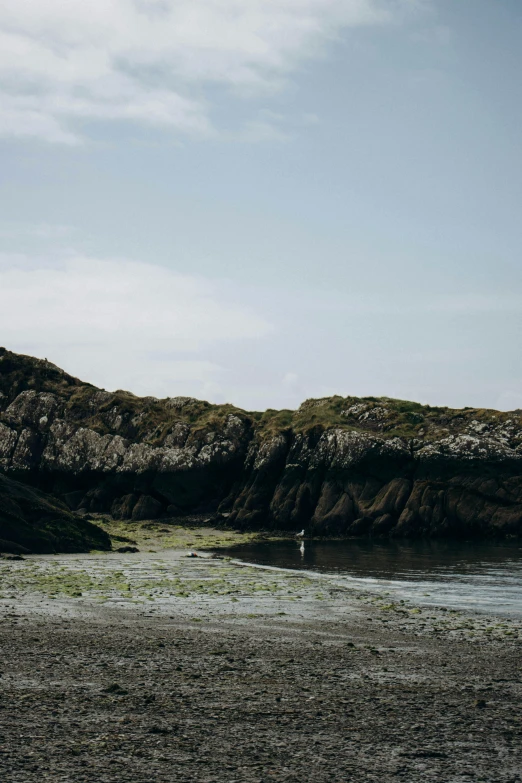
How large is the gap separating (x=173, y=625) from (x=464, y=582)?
23.7m

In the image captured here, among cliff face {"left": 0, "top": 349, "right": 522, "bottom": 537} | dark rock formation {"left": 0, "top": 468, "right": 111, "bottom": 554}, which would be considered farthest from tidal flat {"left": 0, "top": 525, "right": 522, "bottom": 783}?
cliff face {"left": 0, "top": 349, "right": 522, "bottom": 537}

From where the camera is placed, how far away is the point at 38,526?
58.3 metres

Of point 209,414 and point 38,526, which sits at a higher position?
point 209,414

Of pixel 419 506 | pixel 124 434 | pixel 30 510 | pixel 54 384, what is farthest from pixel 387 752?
pixel 54 384

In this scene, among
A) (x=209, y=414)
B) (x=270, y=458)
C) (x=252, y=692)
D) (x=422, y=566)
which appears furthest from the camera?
(x=209, y=414)

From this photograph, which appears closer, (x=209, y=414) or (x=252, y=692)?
(x=252, y=692)

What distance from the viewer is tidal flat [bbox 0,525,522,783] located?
1163 centimetres

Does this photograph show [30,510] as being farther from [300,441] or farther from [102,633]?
[300,441]

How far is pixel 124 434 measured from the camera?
121 metres

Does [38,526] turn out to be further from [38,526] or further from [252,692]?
[252,692]

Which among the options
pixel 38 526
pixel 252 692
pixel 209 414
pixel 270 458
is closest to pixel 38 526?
pixel 38 526

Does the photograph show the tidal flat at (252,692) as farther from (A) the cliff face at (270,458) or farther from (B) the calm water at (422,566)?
(A) the cliff face at (270,458)

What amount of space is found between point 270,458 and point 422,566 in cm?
5449

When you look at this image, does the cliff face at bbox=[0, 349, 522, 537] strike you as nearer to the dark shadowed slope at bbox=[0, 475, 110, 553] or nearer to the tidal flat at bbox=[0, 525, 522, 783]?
the dark shadowed slope at bbox=[0, 475, 110, 553]
